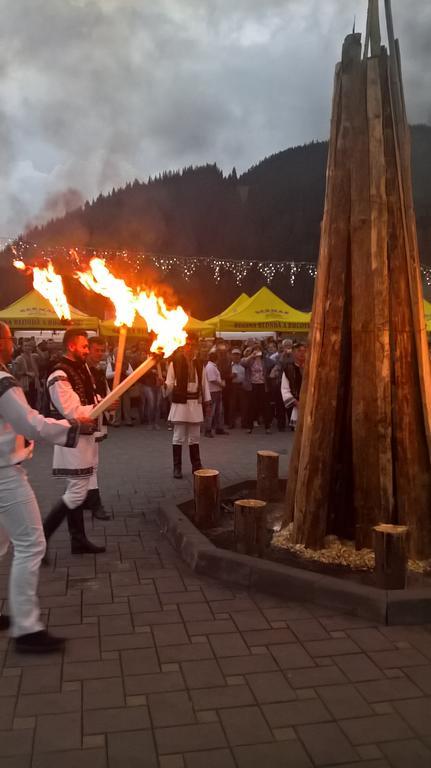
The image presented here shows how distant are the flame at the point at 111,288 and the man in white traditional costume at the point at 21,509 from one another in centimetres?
114

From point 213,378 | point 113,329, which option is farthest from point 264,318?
point 213,378

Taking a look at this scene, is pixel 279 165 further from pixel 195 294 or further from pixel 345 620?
pixel 345 620

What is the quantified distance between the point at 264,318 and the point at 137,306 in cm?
1283

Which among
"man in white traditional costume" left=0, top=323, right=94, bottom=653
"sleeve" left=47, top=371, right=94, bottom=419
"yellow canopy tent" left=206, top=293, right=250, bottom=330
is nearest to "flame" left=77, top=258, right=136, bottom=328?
"sleeve" left=47, top=371, right=94, bottom=419

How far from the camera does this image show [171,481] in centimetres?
830

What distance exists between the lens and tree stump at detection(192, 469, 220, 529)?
5.77 meters

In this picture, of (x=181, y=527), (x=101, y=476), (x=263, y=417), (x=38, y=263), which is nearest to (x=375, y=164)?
(x=38, y=263)

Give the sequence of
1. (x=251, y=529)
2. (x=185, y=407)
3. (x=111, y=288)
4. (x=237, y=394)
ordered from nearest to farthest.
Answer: (x=111, y=288), (x=251, y=529), (x=185, y=407), (x=237, y=394)

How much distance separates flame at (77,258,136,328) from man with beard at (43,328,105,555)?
67cm

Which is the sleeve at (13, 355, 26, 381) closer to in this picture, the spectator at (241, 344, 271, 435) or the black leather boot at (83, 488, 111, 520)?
the spectator at (241, 344, 271, 435)

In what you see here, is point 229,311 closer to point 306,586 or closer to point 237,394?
point 237,394

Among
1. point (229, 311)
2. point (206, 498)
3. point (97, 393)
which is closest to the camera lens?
point (206, 498)

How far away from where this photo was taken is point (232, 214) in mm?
88438

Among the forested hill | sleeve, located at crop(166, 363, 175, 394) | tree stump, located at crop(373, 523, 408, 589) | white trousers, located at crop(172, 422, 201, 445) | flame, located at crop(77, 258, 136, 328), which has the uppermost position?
the forested hill
